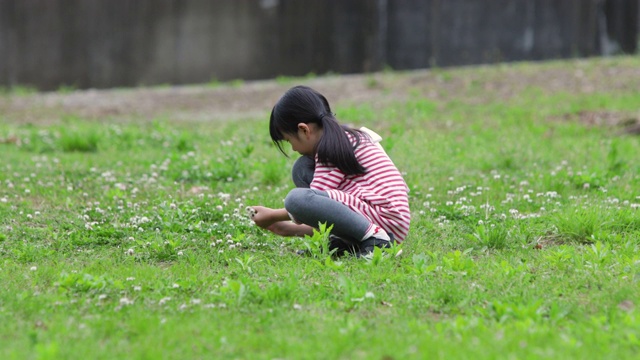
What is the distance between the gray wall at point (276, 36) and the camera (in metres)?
14.7

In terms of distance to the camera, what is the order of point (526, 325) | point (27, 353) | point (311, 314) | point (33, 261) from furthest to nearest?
1. point (33, 261)
2. point (311, 314)
3. point (526, 325)
4. point (27, 353)

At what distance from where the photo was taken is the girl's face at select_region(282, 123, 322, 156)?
489 centimetres

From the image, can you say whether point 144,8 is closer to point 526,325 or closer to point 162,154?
point 162,154

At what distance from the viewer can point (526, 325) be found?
3506 millimetres

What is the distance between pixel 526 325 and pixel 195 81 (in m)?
12.6

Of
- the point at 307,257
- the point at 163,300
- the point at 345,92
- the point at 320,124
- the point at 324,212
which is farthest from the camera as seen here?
the point at 345,92

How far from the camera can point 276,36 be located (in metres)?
15.2

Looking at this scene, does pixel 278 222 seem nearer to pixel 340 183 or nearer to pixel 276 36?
pixel 340 183

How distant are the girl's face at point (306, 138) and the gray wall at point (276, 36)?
10.3 m

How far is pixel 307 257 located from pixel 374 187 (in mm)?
590

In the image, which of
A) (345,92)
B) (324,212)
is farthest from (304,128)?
(345,92)

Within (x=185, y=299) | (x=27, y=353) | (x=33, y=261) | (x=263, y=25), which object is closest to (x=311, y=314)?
(x=185, y=299)

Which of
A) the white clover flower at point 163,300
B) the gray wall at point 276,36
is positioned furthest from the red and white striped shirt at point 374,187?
the gray wall at point 276,36

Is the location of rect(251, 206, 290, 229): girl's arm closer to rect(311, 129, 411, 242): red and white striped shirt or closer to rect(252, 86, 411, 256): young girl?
rect(252, 86, 411, 256): young girl
